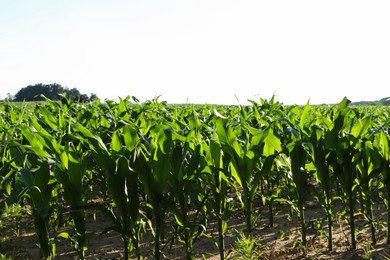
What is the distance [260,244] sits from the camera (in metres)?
3.13

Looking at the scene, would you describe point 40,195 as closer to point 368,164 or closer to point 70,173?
point 70,173

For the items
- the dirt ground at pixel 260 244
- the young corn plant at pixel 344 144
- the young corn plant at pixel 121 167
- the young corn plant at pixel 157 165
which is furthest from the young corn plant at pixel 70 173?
the young corn plant at pixel 344 144

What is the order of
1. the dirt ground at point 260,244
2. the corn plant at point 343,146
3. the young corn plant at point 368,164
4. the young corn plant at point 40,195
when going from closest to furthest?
the young corn plant at point 40,195
the corn plant at point 343,146
the young corn plant at point 368,164
the dirt ground at point 260,244

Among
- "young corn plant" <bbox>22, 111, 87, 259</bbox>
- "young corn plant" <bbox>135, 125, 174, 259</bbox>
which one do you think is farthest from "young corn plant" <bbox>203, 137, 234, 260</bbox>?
"young corn plant" <bbox>22, 111, 87, 259</bbox>

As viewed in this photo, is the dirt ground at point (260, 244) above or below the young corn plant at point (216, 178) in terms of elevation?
below

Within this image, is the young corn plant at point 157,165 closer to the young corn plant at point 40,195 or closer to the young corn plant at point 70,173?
the young corn plant at point 70,173

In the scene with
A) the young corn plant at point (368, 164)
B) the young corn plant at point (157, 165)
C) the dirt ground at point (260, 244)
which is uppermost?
the young corn plant at point (157, 165)

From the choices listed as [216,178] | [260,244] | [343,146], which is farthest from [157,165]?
[343,146]

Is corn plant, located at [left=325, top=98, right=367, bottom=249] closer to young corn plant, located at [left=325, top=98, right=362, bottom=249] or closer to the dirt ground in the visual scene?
young corn plant, located at [left=325, top=98, right=362, bottom=249]

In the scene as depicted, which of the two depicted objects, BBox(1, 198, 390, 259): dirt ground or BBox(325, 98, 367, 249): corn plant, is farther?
BBox(1, 198, 390, 259): dirt ground

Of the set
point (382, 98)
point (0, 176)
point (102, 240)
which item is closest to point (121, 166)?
point (0, 176)

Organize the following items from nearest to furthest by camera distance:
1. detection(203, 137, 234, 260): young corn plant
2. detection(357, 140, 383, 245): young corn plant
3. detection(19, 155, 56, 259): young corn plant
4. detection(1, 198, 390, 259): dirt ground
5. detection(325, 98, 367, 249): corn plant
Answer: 1. detection(19, 155, 56, 259): young corn plant
2. detection(203, 137, 234, 260): young corn plant
3. detection(325, 98, 367, 249): corn plant
4. detection(357, 140, 383, 245): young corn plant
5. detection(1, 198, 390, 259): dirt ground

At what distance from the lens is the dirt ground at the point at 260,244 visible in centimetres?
346

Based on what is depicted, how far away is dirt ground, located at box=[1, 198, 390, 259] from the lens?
3.46 m
